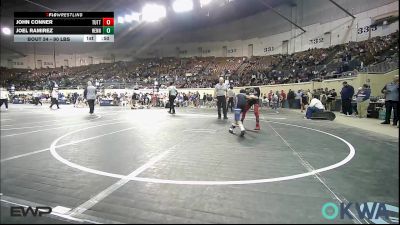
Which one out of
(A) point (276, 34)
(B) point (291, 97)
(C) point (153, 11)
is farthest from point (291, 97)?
(C) point (153, 11)

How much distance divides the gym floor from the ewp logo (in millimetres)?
63

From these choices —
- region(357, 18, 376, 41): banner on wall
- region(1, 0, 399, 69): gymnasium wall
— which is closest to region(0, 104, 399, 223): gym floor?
region(1, 0, 399, 69): gymnasium wall

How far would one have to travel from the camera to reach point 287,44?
3484cm

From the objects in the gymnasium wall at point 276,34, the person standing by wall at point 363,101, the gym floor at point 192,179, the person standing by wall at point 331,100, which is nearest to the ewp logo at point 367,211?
the gym floor at point 192,179

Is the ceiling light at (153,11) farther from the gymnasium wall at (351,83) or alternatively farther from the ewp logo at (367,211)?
the ewp logo at (367,211)

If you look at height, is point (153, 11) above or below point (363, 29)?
above

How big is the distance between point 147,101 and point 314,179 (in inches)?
976

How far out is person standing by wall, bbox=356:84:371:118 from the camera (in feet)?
44.0

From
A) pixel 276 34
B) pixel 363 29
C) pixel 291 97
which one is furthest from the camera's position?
pixel 276 34

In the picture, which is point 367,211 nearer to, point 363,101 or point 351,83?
point 363,101
